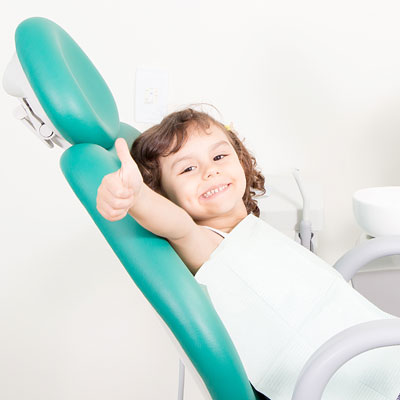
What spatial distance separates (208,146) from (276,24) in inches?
30.7

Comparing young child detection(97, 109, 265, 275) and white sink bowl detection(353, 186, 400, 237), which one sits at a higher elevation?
young child detection(97, 109, 265, 275)

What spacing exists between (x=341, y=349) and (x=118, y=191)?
0.37 meters

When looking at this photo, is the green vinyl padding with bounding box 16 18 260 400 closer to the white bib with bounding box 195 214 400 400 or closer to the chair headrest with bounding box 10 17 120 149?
the chair headrest with bounding box 10 17 120 149

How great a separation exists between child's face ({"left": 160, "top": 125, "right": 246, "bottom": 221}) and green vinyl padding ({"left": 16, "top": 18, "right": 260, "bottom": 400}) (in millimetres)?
292

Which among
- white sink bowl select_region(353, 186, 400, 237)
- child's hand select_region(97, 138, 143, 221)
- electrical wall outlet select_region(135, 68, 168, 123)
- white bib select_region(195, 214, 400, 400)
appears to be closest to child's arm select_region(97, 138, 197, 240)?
child's hand select_region(97, 138, 143, 221)

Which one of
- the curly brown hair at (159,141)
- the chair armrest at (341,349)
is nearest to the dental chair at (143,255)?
the chair armrest at (341,349)

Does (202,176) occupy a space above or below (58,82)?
below

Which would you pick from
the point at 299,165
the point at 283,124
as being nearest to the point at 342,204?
the point at 299,165

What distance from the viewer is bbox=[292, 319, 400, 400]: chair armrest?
2.62 ft

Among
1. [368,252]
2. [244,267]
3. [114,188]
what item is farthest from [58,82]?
[368,252]

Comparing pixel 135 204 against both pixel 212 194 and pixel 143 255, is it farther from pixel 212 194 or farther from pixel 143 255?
pixel 212 194

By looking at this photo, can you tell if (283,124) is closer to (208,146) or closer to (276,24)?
(276,24)

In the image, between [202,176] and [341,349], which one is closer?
[341,349]

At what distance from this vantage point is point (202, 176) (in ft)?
3.84
